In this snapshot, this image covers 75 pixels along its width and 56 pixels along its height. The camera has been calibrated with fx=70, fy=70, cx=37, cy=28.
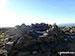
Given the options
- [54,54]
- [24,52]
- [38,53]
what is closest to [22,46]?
[24,52]

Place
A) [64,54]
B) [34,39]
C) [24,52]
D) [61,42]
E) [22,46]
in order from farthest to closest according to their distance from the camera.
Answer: [61,42], [34,39], [22,46], [24,52], [64,54]

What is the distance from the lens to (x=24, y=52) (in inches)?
671

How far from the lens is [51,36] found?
2114 centimetres

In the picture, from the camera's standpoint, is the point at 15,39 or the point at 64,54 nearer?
the point at 64,54

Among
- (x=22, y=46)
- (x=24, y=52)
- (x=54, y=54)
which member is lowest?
(x=54, y=54)

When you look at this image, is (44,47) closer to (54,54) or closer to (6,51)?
(54,54)

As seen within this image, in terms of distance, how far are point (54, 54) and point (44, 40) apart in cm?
454

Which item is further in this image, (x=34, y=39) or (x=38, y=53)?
(x=34, y=39)

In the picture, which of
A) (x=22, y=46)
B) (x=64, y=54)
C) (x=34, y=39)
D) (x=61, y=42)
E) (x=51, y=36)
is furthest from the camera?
(x=61, y=42)

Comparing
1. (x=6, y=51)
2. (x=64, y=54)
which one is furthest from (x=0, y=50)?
(x=64, y=54)

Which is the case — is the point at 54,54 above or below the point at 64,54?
below

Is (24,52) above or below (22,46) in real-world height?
below

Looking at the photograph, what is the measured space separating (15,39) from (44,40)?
27.1 ft

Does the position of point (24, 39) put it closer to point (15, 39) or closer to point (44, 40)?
Answer: point (15, 39)
